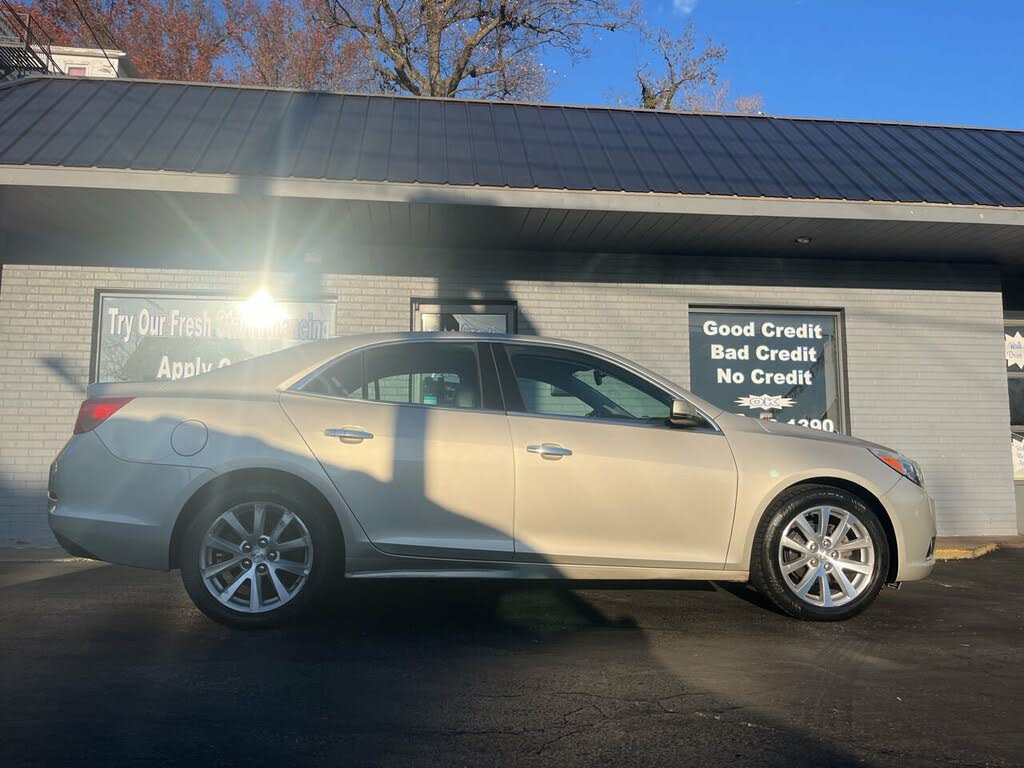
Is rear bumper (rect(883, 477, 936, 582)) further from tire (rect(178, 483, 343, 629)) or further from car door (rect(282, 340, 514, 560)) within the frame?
tire (rect(178, 483, 343, 629))

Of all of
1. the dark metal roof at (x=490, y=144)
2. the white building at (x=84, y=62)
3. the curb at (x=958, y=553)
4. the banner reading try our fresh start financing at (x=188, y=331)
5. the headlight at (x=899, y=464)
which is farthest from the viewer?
the white building at (x=84, y=62)

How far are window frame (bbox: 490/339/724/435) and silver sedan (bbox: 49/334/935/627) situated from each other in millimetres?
14

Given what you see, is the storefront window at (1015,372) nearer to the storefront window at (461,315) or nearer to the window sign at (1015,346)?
the window sign at (1015,346)

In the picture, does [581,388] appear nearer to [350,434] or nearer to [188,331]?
[350,434]

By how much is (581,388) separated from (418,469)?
1.16 metres

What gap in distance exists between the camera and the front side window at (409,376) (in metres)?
4.85

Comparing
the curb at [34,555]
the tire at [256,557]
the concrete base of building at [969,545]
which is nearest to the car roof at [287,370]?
the tire at [256,557]

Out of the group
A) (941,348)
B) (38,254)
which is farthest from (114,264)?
(941,348)

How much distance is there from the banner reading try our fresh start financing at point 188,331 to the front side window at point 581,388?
4.41 metres

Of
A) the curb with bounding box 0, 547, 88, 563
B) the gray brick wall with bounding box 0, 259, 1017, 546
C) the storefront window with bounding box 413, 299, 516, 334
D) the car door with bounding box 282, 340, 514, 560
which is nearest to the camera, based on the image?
the car door with bounding box 282, 340, 514, 560

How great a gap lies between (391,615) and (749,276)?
619cm

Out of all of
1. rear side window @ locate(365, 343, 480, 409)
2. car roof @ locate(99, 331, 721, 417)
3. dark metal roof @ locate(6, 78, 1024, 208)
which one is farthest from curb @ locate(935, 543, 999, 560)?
rear side window @ locate(365, 343, 480, 409)

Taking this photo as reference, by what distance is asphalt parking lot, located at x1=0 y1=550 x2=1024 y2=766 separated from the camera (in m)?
2.97

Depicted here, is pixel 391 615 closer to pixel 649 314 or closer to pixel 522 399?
pixel 522 399
